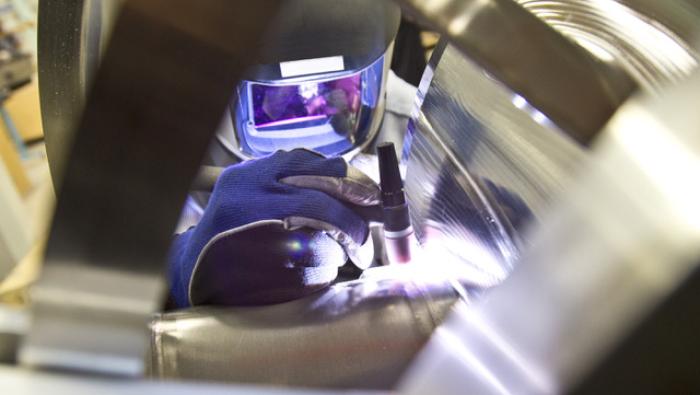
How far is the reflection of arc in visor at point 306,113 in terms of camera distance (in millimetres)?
799

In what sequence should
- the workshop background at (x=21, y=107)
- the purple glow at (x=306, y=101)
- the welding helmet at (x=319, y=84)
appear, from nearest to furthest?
the welding helmet at (x=319, y=84), the purple glow at (x=306, y=101), the workshop background at (x=21, y=107)

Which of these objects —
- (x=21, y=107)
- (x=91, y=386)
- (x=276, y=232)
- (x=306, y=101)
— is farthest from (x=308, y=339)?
(x=21, y=107)

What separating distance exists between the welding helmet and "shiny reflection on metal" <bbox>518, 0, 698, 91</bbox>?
0.27 meters

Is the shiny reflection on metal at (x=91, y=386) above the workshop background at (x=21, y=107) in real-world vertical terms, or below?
above

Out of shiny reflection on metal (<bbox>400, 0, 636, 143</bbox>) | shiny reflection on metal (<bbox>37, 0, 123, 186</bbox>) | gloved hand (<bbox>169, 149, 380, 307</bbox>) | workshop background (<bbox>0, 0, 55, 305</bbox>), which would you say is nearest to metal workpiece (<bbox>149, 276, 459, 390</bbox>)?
gloved hand (<bbox>169, 149, 380, 307</bbox>)

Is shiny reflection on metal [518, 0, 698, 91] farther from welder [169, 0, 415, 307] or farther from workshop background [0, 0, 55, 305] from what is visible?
workshop background [0, 0, 55, 305]

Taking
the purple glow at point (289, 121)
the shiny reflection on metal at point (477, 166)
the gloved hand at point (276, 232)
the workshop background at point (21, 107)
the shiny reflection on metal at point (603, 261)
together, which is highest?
the shiny reflection on metal at point (603, 261)

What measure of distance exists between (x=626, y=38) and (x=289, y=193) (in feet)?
0.88

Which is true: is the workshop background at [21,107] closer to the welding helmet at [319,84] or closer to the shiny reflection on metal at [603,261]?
the welding helmet at [319,84]

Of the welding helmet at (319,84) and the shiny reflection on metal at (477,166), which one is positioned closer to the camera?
the shiny reflection on metal at (477,166)

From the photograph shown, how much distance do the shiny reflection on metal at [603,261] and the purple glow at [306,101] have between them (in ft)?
2.09

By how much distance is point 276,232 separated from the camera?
0.48 metres

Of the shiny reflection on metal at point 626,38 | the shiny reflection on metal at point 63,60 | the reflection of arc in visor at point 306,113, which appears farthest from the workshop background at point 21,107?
the shiny reflection on metal at point 626,38

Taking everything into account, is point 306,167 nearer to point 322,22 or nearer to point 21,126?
point 322,22
